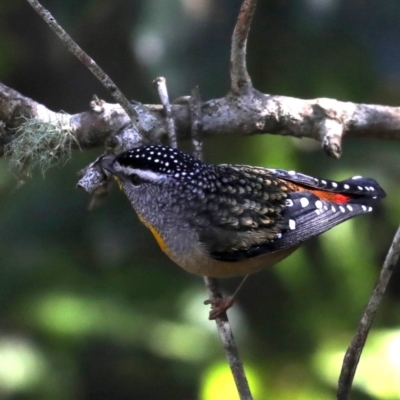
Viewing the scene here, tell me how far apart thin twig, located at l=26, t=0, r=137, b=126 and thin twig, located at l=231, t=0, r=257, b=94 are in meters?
0.43

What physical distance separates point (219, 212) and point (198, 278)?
98 cm

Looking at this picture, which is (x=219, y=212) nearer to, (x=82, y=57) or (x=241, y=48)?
(x=241, y=48)

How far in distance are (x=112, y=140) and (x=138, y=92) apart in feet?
3.98

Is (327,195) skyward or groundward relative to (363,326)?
skyward

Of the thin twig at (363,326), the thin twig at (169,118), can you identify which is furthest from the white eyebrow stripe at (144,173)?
the thin twig at (363,326)

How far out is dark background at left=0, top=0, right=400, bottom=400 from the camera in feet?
11.5

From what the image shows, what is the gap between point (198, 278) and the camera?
3881mm

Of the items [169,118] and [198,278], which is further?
[198,278]

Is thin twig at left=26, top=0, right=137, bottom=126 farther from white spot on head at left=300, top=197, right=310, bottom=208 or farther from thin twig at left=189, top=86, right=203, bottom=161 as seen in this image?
white spot on head at left=300, top=197, right=310, bottom=208

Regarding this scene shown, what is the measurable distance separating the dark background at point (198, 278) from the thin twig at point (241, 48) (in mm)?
490

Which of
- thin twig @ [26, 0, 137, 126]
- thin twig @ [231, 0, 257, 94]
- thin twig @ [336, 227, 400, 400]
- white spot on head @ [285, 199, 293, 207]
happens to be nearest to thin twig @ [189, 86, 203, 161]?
thin twig @ [231, 0, 257, 94]

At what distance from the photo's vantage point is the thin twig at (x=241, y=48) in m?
2.71

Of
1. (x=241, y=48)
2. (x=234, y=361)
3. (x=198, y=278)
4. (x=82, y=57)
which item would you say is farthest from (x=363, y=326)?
(x=198, y=278)

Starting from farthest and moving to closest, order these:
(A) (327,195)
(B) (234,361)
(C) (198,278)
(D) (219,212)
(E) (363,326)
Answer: (C) (198,278) → (A) (327,195) → (D) (219,212) → (B) (234,361) → (E) (363,326)
